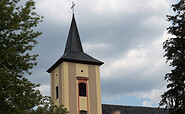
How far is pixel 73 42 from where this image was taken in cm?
4194

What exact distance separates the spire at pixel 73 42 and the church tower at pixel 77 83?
479 mm

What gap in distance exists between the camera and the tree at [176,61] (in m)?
25.8

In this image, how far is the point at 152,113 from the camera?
45.8 m

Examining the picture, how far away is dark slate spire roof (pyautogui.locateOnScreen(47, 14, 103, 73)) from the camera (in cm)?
3878

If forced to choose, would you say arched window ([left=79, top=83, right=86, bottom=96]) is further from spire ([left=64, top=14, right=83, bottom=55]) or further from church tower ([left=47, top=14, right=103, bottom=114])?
spire ([left=64, top=14, right=83, bottom=55])

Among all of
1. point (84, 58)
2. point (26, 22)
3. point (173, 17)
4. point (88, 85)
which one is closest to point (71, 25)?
point (84, 58)

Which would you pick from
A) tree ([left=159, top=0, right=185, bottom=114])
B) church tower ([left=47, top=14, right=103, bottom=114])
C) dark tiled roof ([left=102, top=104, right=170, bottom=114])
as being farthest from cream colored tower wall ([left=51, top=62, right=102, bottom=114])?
tree ([left=159, top=0, right=185, bottom=114])

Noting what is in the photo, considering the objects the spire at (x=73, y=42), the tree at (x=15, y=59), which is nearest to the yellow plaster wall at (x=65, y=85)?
the spire at (x=73, y=42)

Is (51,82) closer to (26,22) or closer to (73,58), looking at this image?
(73,58)

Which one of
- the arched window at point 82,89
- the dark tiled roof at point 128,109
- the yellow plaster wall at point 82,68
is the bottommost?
the dark tiled roof at point 128,109

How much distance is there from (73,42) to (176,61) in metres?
18.4

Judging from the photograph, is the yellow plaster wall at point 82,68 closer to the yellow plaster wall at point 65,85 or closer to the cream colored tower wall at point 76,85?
the cream colored tower wall at point 76,85

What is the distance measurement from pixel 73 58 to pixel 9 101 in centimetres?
2183

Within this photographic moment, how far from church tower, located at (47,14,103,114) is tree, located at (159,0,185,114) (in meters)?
12.3
